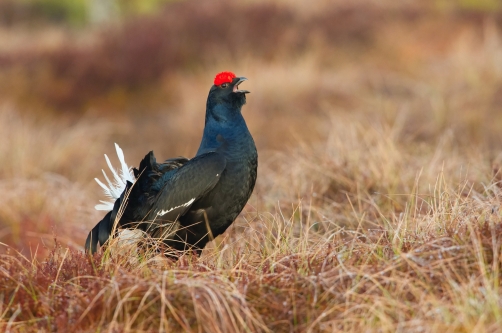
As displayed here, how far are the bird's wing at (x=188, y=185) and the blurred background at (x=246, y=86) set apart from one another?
142 centimetres

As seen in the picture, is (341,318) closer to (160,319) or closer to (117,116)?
(160,319)

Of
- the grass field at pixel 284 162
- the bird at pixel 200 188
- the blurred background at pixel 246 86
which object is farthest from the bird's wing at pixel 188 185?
the blurred background at pixel 246 86

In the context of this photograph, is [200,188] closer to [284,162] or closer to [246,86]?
[284,162]

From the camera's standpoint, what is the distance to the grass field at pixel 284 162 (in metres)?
2.64

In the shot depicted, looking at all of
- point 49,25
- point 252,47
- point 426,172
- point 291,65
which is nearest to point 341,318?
point 426,172

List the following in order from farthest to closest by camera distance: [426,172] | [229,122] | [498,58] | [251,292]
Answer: [498,58] < [426,172] < [229,122] < [251,292]

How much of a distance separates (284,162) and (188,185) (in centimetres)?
231

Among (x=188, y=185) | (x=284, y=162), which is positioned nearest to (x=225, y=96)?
(x=188, y=185)

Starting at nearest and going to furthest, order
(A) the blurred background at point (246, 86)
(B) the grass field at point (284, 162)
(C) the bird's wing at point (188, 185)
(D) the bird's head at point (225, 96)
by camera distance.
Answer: (B) the grass field at point (284, 162) < (C) the bird's wing at point (188, 185) < (D) the bird's head at point (225, 96) < (A) the blurred background at point (246, 86)

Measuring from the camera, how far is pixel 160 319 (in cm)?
263

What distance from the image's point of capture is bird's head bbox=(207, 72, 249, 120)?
396 centimetres

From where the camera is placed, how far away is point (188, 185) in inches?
146

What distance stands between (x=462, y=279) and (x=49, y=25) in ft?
49.4

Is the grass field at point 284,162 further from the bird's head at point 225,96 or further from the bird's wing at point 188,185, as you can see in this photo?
the bird's head at point 225,96
